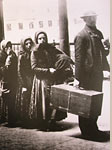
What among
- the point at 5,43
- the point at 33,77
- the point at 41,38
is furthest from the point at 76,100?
the point at 5,43

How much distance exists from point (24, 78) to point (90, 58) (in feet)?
1.61

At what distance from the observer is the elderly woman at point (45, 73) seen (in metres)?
2.12

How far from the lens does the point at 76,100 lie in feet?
6.72

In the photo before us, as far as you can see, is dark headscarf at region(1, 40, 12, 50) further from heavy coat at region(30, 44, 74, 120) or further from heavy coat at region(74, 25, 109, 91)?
heavy coat at region(74, 25, 109, 91)

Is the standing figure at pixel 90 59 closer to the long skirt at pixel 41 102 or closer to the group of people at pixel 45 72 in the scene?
the group of people at pixel 45 72

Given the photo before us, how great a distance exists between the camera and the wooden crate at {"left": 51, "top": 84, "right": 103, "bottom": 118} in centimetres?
200

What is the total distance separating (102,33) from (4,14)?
721 millimetres

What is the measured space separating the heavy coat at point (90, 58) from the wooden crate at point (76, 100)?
54 millimetres

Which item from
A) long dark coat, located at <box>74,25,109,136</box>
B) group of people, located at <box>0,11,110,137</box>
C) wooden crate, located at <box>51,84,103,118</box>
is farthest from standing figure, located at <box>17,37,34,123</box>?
long dark coat, located at <box>74,25,109,136</box>

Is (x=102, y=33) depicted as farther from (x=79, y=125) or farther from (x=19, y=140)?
(x=19, y=140)

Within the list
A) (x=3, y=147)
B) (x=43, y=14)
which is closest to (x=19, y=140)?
(x=3, y=147)

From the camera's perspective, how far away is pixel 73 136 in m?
2.09

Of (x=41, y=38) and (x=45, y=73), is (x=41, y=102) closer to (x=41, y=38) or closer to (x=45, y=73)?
(x=45, y=73)

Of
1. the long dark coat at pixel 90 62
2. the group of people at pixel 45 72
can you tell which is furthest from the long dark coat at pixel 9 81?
the long dark coat at pixel 90 62
